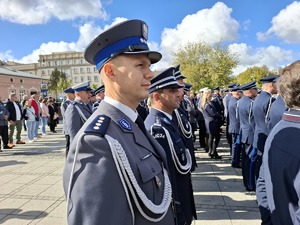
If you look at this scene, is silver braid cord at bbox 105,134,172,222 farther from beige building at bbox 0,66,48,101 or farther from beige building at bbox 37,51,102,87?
beige building at bbox 37,51,102,87

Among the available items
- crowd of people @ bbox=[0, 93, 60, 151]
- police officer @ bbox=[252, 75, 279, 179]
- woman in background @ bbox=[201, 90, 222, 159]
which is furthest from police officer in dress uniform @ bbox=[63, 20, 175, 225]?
crowd of people @ bbox=[0, 93, 60, 151]

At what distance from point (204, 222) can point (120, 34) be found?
10.9ft

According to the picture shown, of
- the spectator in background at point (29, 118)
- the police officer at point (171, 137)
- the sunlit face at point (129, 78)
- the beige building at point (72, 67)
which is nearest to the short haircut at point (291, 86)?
the sunlit face at point (129, 78)

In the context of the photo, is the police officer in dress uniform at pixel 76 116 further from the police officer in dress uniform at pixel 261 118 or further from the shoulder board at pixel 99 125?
the shoulder board at pixel 99 125

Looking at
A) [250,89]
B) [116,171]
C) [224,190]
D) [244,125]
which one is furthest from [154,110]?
[250,89]

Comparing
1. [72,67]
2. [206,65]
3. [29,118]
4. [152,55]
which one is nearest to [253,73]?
[206,65]

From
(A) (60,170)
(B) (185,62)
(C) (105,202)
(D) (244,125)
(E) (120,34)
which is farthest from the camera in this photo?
(B) (185,62)

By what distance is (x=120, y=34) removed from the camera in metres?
1.45

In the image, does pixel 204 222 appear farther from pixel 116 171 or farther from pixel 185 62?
pixel 185 62

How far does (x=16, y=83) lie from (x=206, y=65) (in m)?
33.9

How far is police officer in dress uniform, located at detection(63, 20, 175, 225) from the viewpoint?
1121mm

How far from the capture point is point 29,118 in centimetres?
1182

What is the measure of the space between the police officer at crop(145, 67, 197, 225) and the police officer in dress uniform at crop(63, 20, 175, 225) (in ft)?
3.42

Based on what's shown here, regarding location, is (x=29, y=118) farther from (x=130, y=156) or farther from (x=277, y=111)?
(x=130, y=156)
